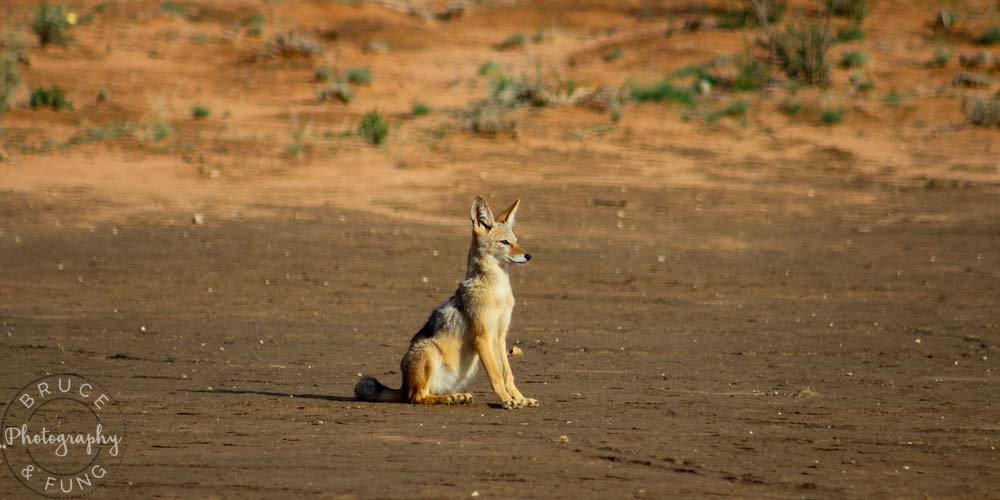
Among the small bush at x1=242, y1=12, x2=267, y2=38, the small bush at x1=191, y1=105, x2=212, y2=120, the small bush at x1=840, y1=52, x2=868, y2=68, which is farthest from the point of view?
the small bush at x1=242, y1=12, x2=267, y2=38

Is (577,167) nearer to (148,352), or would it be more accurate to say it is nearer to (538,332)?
(538,332)

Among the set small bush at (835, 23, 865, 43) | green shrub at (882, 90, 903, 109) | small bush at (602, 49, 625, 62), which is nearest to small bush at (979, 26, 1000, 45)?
small bush at (835, 23, 865, 43)

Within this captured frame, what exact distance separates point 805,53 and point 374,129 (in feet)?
29.3

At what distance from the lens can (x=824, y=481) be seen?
6672mm

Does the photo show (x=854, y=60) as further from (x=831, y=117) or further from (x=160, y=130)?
(x=160, y=130)

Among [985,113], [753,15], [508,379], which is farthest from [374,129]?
[508,379]

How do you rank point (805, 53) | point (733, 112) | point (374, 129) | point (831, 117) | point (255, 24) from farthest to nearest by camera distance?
point (255, 24) < point (805, 53) < point (733, 112) < point (831, 117) < point (374, 129)

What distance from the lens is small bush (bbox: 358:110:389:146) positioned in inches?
853

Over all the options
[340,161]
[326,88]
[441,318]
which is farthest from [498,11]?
[441,318]

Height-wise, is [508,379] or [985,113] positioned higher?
[985,113]

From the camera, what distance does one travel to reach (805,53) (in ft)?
82.6

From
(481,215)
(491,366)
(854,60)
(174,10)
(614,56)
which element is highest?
(174,10)

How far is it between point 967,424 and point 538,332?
466cm

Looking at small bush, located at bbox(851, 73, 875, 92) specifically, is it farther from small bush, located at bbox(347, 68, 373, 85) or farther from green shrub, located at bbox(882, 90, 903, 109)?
small bush, located at bbox(347, 68, 373, 85)
